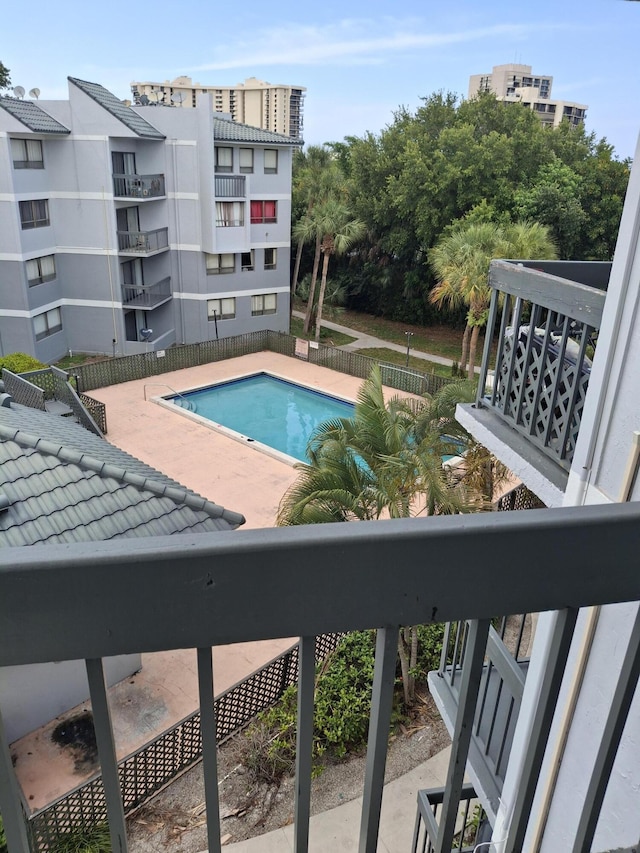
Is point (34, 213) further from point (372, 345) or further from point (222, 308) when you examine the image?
point (372, 345)

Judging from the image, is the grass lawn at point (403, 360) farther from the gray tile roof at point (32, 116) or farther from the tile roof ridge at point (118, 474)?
the tile roof ridge at point (118, 474)

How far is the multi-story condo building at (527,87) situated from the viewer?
8831 centimetres

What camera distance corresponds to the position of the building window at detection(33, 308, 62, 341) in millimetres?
24766

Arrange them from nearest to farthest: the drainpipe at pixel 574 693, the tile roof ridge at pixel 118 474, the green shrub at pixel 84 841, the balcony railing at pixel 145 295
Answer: the drainpipe at pixel 574 693
the green shrub at pixel 84 841
the tile roof ridge at pixel 118 474
the balcony railing at pixel 145 295

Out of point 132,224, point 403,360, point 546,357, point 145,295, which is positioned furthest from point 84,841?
point 132,224

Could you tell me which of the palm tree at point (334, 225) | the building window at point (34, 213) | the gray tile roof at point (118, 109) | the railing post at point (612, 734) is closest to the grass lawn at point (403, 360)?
the palm tree at point (334, 225)

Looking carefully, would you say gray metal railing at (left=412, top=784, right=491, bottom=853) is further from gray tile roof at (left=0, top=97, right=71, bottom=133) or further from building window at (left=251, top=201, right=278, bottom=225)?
building window at (left=251, top=201, right=278, bottom=225)

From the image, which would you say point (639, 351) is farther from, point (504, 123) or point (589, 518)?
point (504, 123)

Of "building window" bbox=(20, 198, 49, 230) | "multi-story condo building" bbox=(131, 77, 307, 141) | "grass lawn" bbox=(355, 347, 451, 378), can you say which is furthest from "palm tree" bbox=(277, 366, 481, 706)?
"multi-story condo building" bbox=(131, 77, 307, 141)

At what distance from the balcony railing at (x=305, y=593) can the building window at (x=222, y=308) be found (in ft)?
93.5

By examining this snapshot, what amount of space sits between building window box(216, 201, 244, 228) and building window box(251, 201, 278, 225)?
1.07 meters

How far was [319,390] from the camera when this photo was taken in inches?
938

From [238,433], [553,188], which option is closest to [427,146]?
[553,188]

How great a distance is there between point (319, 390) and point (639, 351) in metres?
20.6
